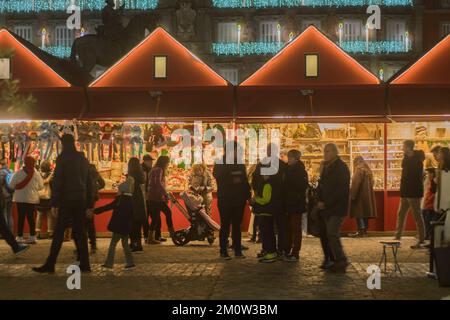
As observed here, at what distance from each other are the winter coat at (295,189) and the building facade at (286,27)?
35386 millimetres

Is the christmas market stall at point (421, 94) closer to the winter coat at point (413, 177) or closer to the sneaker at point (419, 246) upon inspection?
the winter coat at point (413, 177)

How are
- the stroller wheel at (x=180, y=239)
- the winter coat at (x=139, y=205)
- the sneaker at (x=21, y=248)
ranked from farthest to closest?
the stroller wheel at (x=180, y=239) < the winter coat at (x=139, y=205) < the sneaker at (x=21, y=248)

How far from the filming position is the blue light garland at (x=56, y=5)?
161 feet

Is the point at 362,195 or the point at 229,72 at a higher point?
the point at 229,72

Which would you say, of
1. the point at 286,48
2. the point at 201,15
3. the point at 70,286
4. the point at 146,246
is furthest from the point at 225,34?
the point at 70,286

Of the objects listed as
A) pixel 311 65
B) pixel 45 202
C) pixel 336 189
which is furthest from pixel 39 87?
pixel 336 189

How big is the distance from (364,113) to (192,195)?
4.36m

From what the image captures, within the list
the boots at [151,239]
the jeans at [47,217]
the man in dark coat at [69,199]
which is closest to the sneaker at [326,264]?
the man in dark coat at [69,199]

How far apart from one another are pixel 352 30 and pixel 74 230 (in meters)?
39.4

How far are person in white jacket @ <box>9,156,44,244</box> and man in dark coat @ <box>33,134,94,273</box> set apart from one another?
4.46 meters

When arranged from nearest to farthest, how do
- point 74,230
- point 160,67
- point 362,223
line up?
point 74,230
point 362,223
point 160,67

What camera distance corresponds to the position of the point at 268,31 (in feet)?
158

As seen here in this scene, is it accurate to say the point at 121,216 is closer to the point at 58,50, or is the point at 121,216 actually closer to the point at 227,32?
the point at 227,32

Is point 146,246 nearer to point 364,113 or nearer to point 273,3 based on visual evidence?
point 364,113
